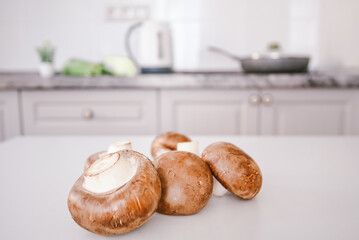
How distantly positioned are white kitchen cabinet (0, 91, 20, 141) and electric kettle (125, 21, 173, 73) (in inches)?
24.9

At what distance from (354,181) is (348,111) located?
114 centimetres

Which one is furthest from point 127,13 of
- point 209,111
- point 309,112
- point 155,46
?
point 309,112

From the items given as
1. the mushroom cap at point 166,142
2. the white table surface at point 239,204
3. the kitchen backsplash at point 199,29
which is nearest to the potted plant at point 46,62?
the kitchen backsplash at point 199,29

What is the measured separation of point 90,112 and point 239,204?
120cm

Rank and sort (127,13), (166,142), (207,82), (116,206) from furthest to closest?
(127,13) < (207,82) < (166,142) < (116,206)

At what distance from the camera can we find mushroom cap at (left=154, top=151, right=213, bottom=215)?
318 millimetres

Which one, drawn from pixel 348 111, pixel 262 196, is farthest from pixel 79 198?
pixel 348 111

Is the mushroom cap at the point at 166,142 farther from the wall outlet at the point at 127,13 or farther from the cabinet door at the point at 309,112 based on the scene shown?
the wall outlet at the point at 127,13

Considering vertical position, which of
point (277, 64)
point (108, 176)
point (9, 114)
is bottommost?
point (9, 114)

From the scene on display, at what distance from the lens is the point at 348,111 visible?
1.44 meters

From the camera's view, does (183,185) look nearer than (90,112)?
Yes

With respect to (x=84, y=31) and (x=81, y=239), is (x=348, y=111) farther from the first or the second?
(x=84, y=31)

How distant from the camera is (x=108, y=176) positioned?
29 centimetres

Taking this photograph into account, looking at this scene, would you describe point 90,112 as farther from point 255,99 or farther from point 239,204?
point 239,204
